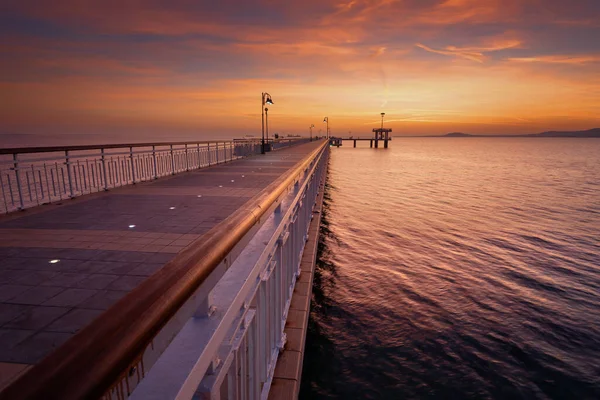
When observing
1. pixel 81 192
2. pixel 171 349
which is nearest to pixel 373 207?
pixel 81 192

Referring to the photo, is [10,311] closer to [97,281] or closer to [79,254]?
[97,281]

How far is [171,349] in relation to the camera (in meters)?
1.28

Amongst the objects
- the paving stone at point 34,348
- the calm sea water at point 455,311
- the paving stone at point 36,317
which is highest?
the paving stone at point 36,317

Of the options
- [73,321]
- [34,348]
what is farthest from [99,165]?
[34,348]

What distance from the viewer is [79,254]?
6.03 m

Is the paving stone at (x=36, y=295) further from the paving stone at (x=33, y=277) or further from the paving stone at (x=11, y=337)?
the paving stone at (x=11, y=337)

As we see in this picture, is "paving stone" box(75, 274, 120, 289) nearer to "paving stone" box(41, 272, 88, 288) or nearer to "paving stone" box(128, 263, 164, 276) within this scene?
"paving stone" box(41, 272, 88, 288)

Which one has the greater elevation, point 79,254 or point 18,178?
point 18,178

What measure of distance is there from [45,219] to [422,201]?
64.4 ft

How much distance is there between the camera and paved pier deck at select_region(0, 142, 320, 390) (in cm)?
387

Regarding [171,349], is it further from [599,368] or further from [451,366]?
[599,368]

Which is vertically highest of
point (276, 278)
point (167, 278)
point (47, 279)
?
point (167, 278)

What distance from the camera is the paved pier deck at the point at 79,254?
152 inches

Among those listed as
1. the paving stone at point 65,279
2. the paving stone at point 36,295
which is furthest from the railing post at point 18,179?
the paving stone at point 36,295
